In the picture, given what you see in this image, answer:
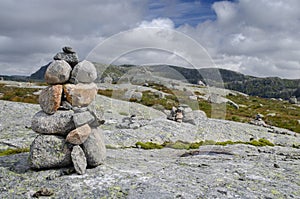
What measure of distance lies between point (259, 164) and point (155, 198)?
792 centimetres

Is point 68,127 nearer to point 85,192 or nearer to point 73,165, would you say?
point 73,165

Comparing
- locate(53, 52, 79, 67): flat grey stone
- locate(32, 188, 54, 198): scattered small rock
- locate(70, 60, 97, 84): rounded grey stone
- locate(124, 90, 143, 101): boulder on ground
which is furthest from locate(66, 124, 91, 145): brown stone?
locate(124, 90, 143, 101): boulder on ground

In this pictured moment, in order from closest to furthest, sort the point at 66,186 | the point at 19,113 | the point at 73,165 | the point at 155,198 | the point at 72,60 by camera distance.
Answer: the point at 155,198
the point at 66,186
the point at 73,165
the point at 72,60
the point at 19,113

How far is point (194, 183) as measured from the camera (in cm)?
1098

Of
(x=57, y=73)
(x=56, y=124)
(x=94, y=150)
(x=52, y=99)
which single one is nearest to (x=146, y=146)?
(x=94, y=150)

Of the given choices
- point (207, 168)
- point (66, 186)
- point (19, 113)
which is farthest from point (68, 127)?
point (19, 113)

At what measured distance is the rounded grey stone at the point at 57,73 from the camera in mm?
12445

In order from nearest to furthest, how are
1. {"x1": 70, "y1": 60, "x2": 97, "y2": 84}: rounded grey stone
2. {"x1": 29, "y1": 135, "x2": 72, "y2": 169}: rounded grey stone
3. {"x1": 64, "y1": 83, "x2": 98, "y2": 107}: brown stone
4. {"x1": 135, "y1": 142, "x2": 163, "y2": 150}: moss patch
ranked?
{"x1": 29, "y1": 135, "x2": 72, "y2": 169}: rounded grey stone → {"x1": 64, "y1": 83, "x2": 98, "y2": 107}: brown stone → {"x1": 70, "y1": 60, "x2": 97, "y2": 84}: rounded grey stone → {"x1": 135, "y1": 142, "x2": 163, "y2": 150}: moss patch

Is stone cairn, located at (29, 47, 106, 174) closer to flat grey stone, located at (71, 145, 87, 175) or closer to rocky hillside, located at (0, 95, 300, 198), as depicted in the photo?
flat grey stone, located at (71, 145, 87, 175)

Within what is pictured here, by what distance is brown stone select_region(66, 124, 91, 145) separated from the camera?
11.9 m

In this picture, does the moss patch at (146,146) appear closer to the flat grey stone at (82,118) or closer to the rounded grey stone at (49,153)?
the flat grey stone at (82,118)

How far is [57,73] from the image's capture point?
12445mm

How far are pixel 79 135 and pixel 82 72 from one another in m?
2.94

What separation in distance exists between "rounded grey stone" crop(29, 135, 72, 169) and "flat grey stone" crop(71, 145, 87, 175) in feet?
1.29
